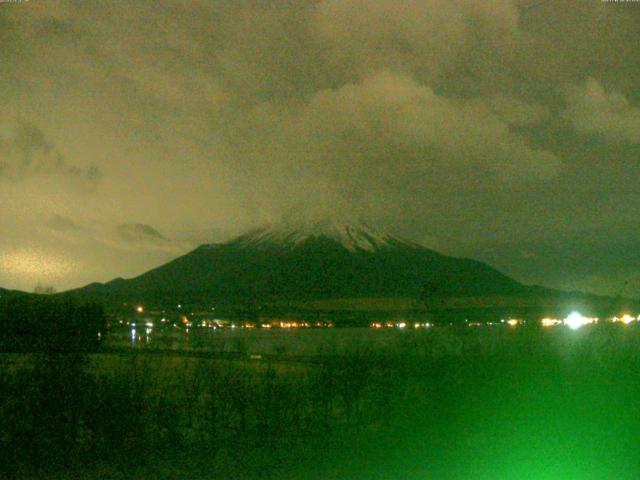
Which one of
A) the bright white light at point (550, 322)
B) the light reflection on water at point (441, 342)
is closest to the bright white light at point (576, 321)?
the bright white light at point (550, 322)

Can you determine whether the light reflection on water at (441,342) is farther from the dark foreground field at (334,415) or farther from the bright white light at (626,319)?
the bright white light at (626,319)

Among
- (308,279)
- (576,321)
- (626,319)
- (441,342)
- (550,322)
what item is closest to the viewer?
(441,342)

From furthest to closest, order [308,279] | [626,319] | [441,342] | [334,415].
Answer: [308,279]
[626,319]
[441,342]
[334,415]

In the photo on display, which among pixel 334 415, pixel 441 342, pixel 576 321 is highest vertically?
pixel 576 321

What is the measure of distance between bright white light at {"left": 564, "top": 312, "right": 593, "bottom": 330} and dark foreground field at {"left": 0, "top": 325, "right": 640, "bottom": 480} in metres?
2.86

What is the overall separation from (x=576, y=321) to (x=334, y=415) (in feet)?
28.7

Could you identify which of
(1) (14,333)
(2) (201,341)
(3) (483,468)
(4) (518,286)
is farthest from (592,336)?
(4) (518,286)

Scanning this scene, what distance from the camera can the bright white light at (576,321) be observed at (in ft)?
56.7

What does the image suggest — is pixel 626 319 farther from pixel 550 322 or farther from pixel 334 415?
pixel 334 415

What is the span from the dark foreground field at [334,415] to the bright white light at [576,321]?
286cm

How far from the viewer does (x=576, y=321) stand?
18516 mm

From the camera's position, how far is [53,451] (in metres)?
9.55

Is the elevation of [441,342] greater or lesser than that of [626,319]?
lesser

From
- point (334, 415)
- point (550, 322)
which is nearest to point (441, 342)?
point (334, 415)
